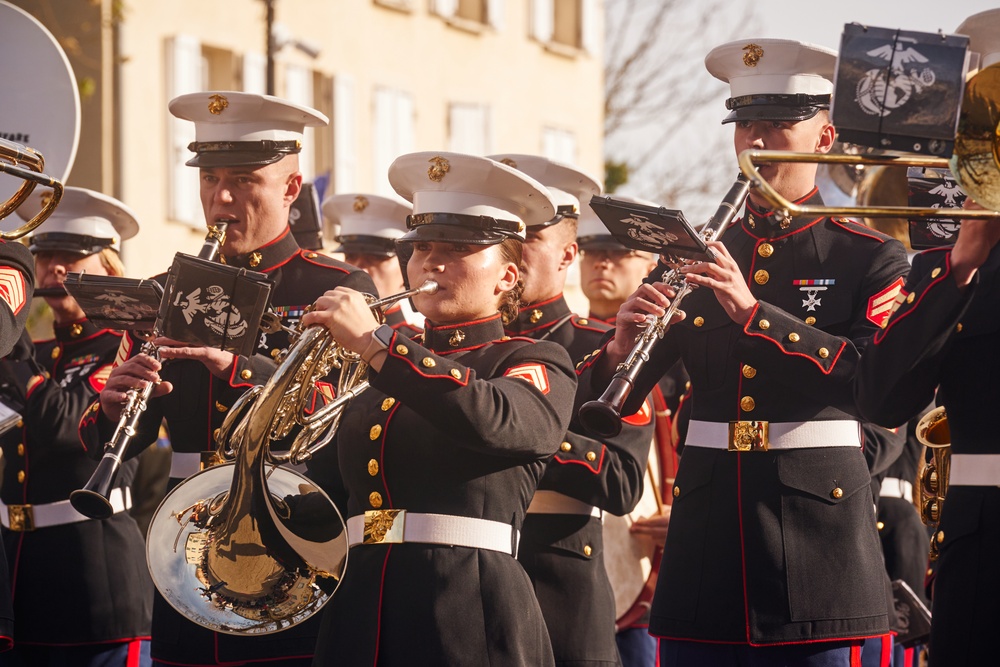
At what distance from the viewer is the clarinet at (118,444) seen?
17.9ft

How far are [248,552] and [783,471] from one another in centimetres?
165

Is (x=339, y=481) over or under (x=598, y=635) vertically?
over

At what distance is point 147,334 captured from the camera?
19.8 ft

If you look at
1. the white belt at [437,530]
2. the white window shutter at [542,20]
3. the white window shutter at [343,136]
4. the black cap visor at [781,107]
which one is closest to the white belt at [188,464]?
the white belt at [437,530]

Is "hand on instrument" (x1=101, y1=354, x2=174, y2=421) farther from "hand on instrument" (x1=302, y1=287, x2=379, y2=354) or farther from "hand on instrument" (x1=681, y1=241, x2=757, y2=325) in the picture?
"hand on instrument" (x1=681, y1=241, x2=757, y2=325)

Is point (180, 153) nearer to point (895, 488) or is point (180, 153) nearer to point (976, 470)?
point (895, 488)

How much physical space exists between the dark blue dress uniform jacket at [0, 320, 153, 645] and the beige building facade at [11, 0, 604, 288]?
8019mm

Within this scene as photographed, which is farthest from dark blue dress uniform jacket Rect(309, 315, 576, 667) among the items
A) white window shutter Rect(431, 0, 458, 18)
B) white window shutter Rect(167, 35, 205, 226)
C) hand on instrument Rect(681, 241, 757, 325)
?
white window shutter Rect(431, 0, 458, 18)

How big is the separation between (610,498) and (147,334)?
1783 millimetres

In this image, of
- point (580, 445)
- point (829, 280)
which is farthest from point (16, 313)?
point (829, 280)

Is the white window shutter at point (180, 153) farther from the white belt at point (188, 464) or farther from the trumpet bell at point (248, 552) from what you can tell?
the trumpet bell at point (248, 552)

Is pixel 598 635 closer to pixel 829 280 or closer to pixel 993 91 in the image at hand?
pixel 829 280

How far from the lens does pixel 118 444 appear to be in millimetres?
5816

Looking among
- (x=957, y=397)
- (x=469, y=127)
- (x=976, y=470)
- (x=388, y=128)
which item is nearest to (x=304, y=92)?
(x=388, y=128)
